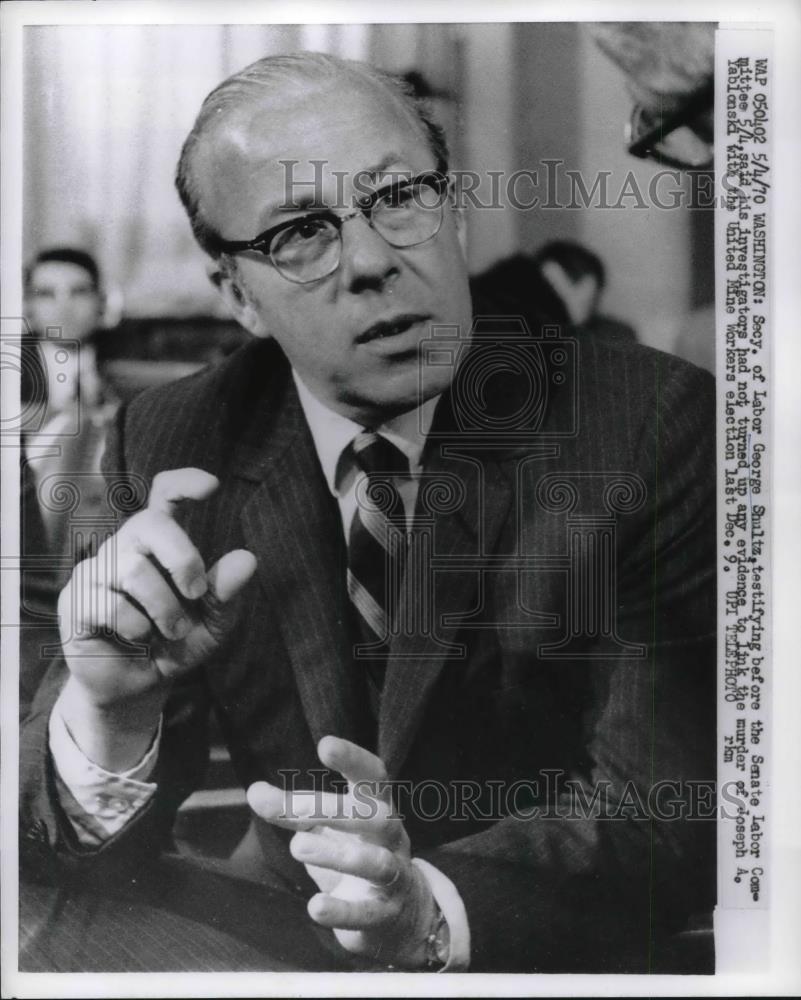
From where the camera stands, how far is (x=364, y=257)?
7.22 feet

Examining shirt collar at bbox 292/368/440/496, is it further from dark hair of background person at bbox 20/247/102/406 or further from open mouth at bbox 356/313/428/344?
dark hair of background person at bbox 20/247/102/406

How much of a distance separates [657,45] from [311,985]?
2.11 meters

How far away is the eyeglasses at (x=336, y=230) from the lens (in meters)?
2.20

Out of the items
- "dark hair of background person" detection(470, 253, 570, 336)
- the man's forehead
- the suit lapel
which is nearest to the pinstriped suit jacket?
the suit lapel

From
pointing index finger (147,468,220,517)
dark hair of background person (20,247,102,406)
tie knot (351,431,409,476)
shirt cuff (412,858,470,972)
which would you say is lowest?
shirt cuff (412,858,470,972)

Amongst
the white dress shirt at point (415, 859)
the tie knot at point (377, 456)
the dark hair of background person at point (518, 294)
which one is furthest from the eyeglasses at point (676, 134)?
the tie knot at point (377, 456)

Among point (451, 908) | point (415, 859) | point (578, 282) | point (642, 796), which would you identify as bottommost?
point (451, 908)

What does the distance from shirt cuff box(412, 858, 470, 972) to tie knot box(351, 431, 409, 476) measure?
807mm

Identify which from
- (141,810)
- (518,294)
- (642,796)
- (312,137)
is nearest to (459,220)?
(518,294)

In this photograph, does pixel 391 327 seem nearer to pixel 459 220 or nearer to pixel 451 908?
pixel 459 220

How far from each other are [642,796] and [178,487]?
3.82ft

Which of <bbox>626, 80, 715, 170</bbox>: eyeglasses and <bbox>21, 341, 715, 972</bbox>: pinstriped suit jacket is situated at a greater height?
<bbox>626, 80, 715, 170</bbox>: eyeglasses

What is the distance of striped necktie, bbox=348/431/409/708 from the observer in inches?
88.7

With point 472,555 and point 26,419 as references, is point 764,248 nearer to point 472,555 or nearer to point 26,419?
point 472,555
